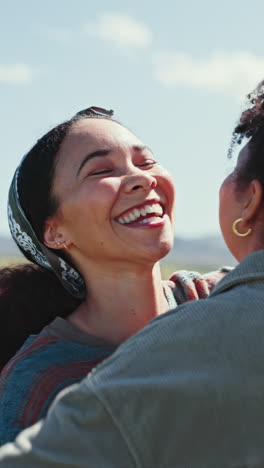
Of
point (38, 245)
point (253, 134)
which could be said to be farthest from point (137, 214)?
point (253, 134)

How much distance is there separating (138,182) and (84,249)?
1.79ft

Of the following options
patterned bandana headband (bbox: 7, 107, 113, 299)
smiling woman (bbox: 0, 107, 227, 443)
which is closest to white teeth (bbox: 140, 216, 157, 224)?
smiling woman (bbox: 0, 107, 227, 443)

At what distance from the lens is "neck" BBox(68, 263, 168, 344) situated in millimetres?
4613

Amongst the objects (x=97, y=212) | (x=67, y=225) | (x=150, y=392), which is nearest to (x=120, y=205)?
(x=97, y=212)

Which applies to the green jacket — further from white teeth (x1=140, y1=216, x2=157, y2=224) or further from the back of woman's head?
the back of woman's head

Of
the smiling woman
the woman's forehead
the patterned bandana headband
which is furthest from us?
the patterned bandana headband

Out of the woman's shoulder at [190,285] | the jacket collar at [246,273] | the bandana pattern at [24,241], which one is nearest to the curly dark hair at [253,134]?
the jacket collar at [246,273]

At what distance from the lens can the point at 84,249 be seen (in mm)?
4734

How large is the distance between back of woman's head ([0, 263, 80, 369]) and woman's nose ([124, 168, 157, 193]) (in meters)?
0.89

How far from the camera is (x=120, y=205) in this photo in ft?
14.8

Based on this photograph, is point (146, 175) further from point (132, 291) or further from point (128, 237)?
point (132, 291)

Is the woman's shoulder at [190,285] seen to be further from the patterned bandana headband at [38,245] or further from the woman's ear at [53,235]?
the woman's ear at [53,235]

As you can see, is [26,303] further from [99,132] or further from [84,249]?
[99,132]

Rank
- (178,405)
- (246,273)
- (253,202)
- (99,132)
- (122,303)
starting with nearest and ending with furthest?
(178,405)
(246,273)
(253,202)
(122,303)
(99,132)
